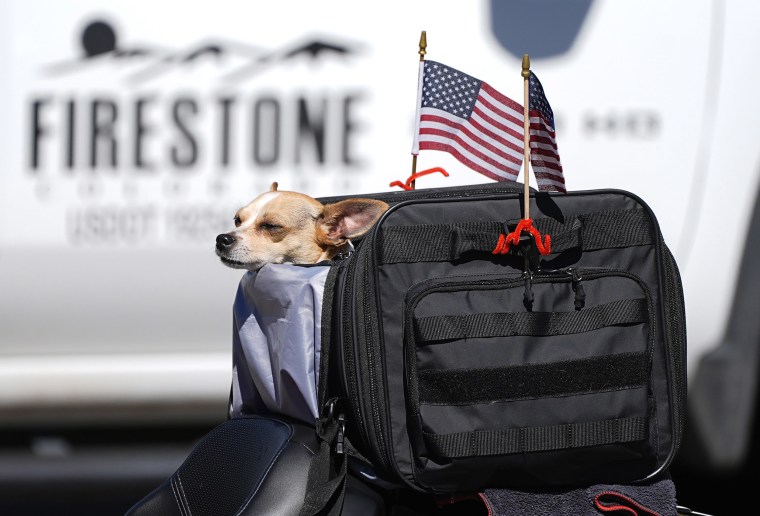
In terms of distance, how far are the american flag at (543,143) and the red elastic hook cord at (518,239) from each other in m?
0.14

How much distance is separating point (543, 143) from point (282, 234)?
769 mm

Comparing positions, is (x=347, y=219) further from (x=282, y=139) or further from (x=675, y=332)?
(x=282, y=139)

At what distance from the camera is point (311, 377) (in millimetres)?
1746

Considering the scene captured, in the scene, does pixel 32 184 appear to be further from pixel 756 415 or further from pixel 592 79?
pixel 756 415

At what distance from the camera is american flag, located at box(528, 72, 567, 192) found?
1757 millimetres

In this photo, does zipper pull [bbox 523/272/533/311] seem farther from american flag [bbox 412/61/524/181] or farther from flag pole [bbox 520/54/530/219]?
american flag [bbox 412/61/524/181]

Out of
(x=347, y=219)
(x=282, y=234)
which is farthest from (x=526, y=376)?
(x=282, y=234)

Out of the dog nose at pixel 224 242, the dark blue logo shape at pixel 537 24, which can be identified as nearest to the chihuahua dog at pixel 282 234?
the dog nose at pixel 224 242

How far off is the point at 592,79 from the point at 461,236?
4.78 ft

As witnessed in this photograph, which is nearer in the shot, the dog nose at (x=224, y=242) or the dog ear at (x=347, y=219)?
the dog ear at (x=347, y=219)

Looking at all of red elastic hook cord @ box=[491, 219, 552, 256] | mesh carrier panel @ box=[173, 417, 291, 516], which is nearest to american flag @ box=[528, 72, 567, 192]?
red elastic hook cord @ box=[491, 219, 552, 256]

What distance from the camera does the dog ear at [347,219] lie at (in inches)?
79.0

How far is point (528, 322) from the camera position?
1.61m

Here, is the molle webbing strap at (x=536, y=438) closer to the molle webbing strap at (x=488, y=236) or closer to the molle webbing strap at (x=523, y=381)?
the molle webbing strap at (x=523, y=381)
